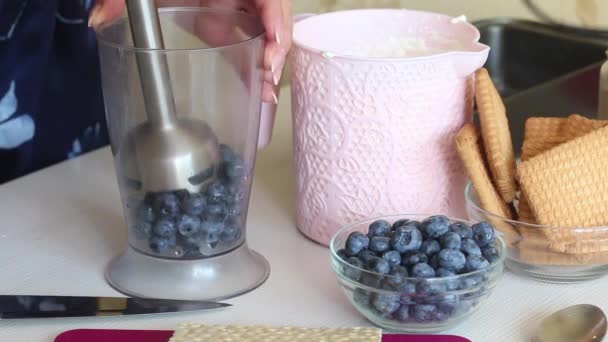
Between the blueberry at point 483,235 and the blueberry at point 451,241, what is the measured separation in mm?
21

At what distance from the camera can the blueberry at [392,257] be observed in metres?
0.58

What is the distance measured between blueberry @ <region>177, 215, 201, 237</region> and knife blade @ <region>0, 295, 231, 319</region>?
0.05m

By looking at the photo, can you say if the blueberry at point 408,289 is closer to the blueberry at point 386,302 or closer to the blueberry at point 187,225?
the blueberry at point 386,302

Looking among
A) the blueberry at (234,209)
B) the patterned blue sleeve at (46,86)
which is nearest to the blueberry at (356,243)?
the blueberry at (234,209)

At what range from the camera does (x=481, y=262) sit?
573 millimetres

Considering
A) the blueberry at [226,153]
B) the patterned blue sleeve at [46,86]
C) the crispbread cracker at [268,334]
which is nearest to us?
the crispbread cracker at [268,334]

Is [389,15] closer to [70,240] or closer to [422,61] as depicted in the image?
[422,61]

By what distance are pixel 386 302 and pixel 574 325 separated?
117mm

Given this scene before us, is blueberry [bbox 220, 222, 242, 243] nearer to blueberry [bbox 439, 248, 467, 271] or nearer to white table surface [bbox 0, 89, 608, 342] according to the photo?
white table surface [bbox 0, 89, 608, 342]

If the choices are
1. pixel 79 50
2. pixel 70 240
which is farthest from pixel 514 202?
pixel 79 50

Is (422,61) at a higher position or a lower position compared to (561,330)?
higher

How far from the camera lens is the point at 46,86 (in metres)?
0.97

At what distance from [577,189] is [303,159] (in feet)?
0.65

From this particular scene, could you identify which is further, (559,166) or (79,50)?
(79,50)
